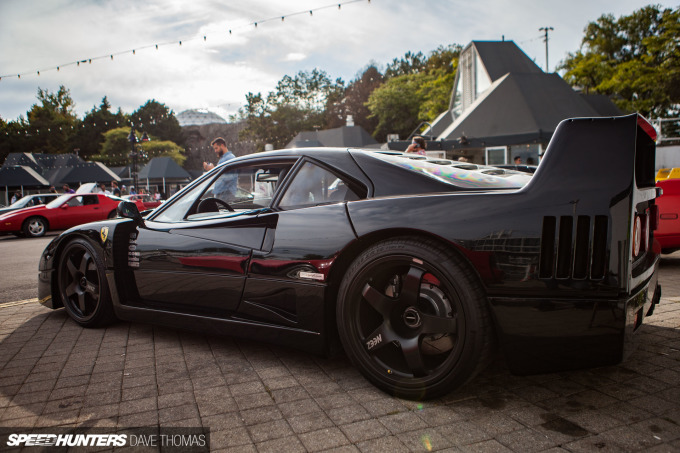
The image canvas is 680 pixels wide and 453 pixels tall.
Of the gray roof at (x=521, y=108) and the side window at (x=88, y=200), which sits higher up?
the gray roof at (x=521, y=108)

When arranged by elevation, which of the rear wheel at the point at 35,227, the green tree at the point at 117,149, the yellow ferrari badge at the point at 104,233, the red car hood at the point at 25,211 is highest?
the green tree at the point at 117,149

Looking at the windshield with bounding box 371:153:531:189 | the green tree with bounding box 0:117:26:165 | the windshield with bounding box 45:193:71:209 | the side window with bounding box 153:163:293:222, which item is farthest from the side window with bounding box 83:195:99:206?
the green tree with bounding box 0:117:26:165

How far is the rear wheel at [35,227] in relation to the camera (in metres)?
14.5

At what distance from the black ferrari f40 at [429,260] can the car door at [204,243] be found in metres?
0.01

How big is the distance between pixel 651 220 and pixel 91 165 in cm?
5148

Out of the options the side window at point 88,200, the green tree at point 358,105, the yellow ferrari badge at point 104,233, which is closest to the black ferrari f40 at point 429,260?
the yellow ferrari badge at point 104,233

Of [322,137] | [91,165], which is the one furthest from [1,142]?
[322,137]

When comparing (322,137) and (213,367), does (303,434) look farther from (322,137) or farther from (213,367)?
(322,137)

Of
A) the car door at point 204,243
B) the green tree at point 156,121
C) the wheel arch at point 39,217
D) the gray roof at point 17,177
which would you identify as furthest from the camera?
the green tree at point 156,121

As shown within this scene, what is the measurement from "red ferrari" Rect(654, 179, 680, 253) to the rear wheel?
15807 mm

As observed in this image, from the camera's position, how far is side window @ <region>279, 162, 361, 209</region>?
256cm

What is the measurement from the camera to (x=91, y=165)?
46.7m

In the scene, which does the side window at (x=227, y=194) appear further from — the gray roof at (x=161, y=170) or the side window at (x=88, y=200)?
the gray roof at (x=161, y=170)

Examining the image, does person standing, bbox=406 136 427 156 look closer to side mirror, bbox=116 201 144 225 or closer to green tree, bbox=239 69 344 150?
side mirror, bbox=116 201 144 225
